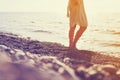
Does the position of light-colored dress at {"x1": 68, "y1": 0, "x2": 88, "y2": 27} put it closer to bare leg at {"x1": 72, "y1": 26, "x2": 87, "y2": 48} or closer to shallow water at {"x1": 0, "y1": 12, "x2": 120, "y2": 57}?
bare leg at {"x1": 72, "y1": 26, "x2": 87, "y2": 48}

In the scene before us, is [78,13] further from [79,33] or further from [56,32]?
[56,32]

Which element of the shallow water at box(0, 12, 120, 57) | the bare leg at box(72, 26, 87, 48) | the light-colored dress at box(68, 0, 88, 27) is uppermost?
the light-colored dress at box(68, 0, 88, 27)

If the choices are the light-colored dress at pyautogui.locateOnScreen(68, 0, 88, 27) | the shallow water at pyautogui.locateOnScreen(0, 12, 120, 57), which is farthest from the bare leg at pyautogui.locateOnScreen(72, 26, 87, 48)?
the shallow water at pyautogui.locateOnScreen(0, 12, 120, 57)

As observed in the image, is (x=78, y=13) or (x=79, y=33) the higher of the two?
(x=78, y=13)

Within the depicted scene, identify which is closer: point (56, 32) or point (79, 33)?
point (79, 33)

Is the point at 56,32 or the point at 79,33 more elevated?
the point at 79,33

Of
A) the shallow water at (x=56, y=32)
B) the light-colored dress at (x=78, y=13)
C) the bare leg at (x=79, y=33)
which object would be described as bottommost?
the shallow water at (x=56, y=32)

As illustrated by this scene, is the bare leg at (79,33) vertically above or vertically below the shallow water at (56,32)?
above

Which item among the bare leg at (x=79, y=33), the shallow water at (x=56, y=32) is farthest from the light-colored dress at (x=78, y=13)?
the shallow water at (x=56, y=32)

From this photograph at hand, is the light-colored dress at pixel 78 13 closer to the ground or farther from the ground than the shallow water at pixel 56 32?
farther from the ground

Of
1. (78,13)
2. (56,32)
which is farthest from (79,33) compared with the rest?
(56,32)

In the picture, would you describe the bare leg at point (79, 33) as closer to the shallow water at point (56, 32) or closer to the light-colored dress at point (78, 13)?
the light-colored dress at point (78, 13)

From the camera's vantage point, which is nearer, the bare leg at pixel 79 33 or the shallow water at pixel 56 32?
the bare leg at pixel 79 33

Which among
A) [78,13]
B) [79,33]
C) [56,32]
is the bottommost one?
[56,32]
